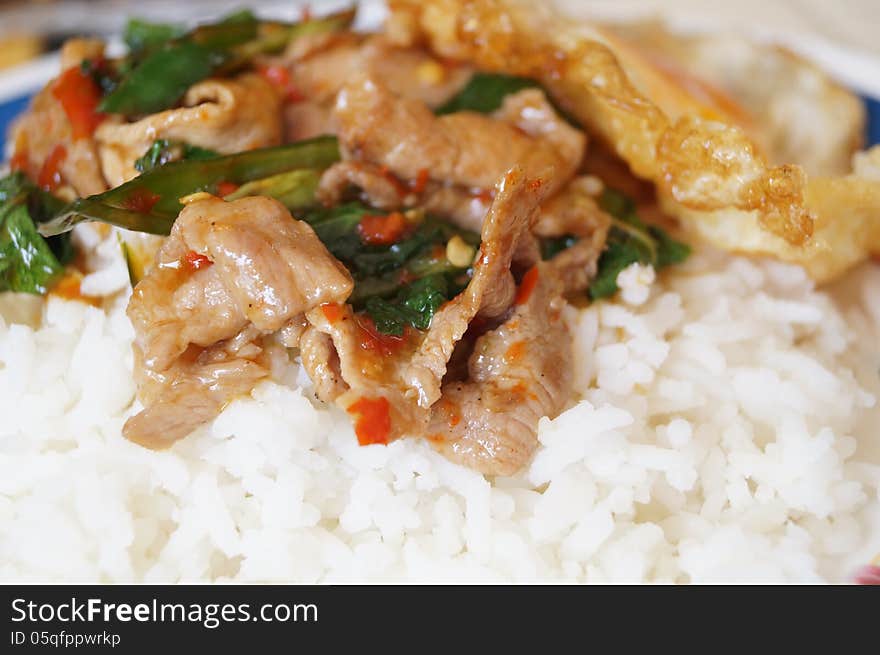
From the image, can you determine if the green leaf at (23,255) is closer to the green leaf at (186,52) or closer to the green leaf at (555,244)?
the green leaf at (186,52)

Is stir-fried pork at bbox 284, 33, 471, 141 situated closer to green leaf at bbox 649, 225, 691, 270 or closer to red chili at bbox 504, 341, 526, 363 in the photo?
green leaf at bbox 649, 225, 691, 270

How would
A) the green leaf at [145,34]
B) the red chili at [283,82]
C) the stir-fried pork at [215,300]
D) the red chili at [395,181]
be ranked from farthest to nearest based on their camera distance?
the green leaf at [145,34], the red chili at [283,82], the red chili at [395,181], the stir-fried pork at [215,300]

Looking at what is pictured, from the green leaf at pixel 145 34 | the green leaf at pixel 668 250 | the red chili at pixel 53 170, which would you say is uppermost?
the green leaf at pixel 145 34

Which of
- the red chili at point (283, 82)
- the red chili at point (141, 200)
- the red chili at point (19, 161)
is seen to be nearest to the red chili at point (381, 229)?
the red chili at point (141, 200)

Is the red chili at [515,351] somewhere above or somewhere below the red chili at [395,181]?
below

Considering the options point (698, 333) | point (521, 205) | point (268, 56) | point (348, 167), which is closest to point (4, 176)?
point (268, 56)

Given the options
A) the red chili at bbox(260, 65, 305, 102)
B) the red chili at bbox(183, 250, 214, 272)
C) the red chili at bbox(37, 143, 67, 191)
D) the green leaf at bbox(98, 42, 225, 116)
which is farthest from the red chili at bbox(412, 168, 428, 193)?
the red chili at bbox(37, 143, 67, 191)
